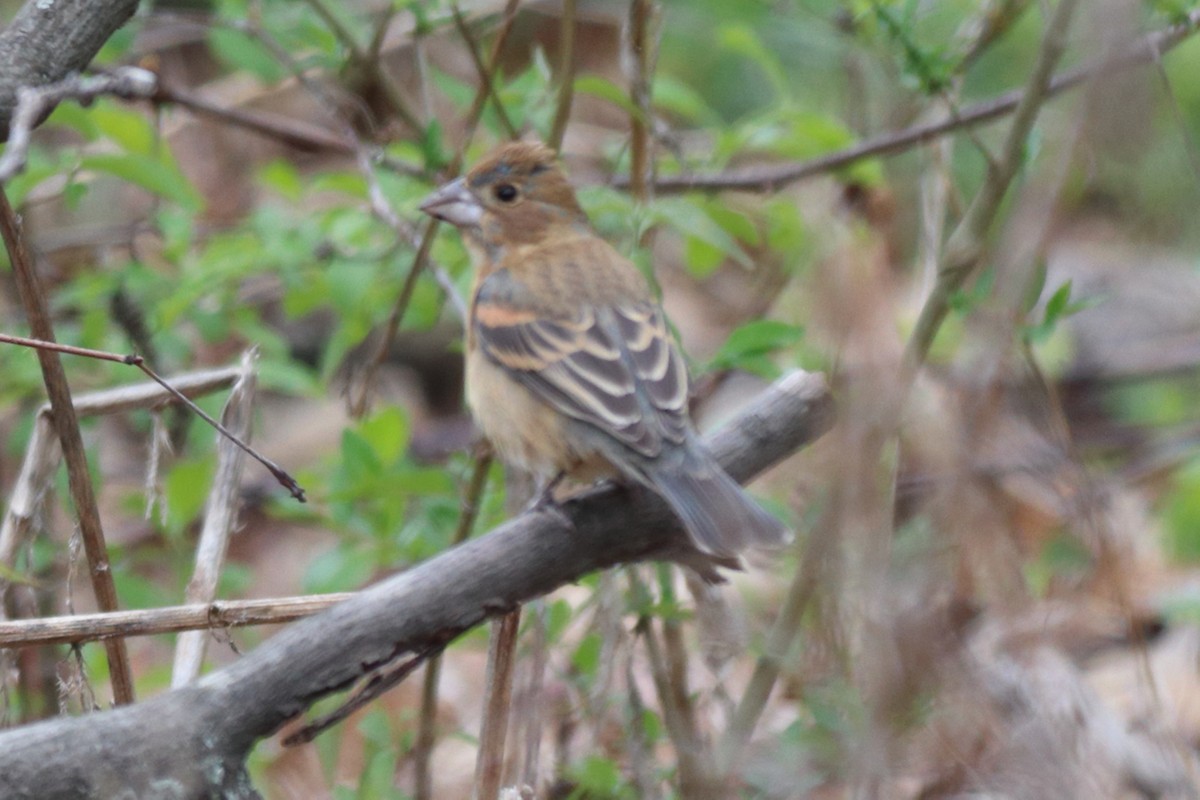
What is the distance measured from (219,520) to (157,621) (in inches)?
24.3

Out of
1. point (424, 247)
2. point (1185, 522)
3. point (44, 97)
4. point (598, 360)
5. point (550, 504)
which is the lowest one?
point (1185, 522)

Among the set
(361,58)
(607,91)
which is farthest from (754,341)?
(361,58)

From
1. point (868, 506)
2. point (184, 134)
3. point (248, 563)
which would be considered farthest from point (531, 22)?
point (868, 506)

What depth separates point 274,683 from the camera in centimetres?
245

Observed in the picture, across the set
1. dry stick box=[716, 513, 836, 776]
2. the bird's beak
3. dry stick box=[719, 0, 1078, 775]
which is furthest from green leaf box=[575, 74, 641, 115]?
dry stick box=[716, 513, 836, 776]

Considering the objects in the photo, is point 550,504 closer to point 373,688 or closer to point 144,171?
point 373,688

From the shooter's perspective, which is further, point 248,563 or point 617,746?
point 248,563

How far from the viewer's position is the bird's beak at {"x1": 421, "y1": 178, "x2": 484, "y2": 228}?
13.7 feet

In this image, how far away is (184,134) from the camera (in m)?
9.27

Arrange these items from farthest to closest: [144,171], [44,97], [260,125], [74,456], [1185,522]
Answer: [1185,522] → [260,125] → [144,171] → [74,456] → [44,97]

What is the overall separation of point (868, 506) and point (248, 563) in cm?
571

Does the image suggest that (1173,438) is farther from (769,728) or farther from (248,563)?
(248,563)

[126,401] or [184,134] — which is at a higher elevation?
[184,134]

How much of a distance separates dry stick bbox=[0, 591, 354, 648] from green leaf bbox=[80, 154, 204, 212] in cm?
155
